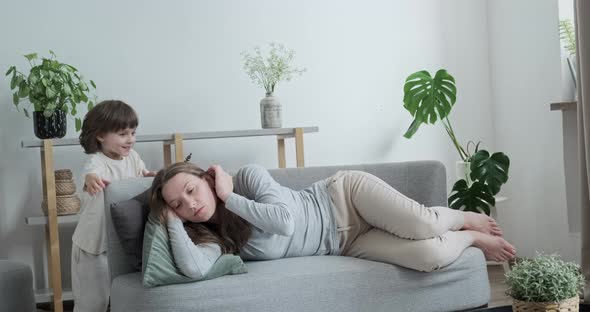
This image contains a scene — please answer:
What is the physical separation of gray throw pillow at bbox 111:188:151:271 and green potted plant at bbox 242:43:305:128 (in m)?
1.42

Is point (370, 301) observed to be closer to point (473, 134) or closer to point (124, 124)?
point (124, 124)

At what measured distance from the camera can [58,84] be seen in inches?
141

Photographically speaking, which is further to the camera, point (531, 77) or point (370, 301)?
point (531, 77)

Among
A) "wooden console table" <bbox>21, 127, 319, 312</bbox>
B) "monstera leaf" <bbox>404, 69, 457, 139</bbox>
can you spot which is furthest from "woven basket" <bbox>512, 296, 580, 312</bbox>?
"monstera leaf" <bbox>404, 69, 457, 139</bbox>

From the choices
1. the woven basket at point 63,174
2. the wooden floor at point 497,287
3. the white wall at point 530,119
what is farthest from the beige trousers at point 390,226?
the white wall at point 530,119

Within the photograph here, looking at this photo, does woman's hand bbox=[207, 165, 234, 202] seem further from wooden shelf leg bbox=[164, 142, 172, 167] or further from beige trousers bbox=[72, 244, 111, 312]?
wooden shelf leg bbox=[164, 142, 172, 167]

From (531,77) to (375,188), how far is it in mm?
2031

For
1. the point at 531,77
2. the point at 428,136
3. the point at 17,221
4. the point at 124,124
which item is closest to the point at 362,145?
the point at 428,136

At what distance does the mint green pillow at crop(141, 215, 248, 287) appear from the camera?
233 cm

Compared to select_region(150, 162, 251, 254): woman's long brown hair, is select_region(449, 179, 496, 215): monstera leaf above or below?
below

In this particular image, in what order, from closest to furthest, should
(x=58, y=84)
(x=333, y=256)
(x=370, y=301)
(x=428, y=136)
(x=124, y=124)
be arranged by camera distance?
1. (x=370, y=301)
2. (x=333, y=256)
3. (x=124, y=124)
4. (x=58, y=84)
5. (x=428, y=136)

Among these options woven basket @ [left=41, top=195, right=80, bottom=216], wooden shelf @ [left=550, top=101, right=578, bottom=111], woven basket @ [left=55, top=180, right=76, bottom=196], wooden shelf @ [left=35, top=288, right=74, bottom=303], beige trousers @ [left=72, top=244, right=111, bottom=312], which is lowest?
wooden shelf @ [left=35, top=288, right=74, bottom=303]

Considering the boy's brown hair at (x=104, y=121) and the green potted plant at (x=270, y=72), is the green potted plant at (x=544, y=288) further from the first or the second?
the green potted plant at (x=270, y=72)

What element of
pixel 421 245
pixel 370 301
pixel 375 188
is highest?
pixel 375 188
